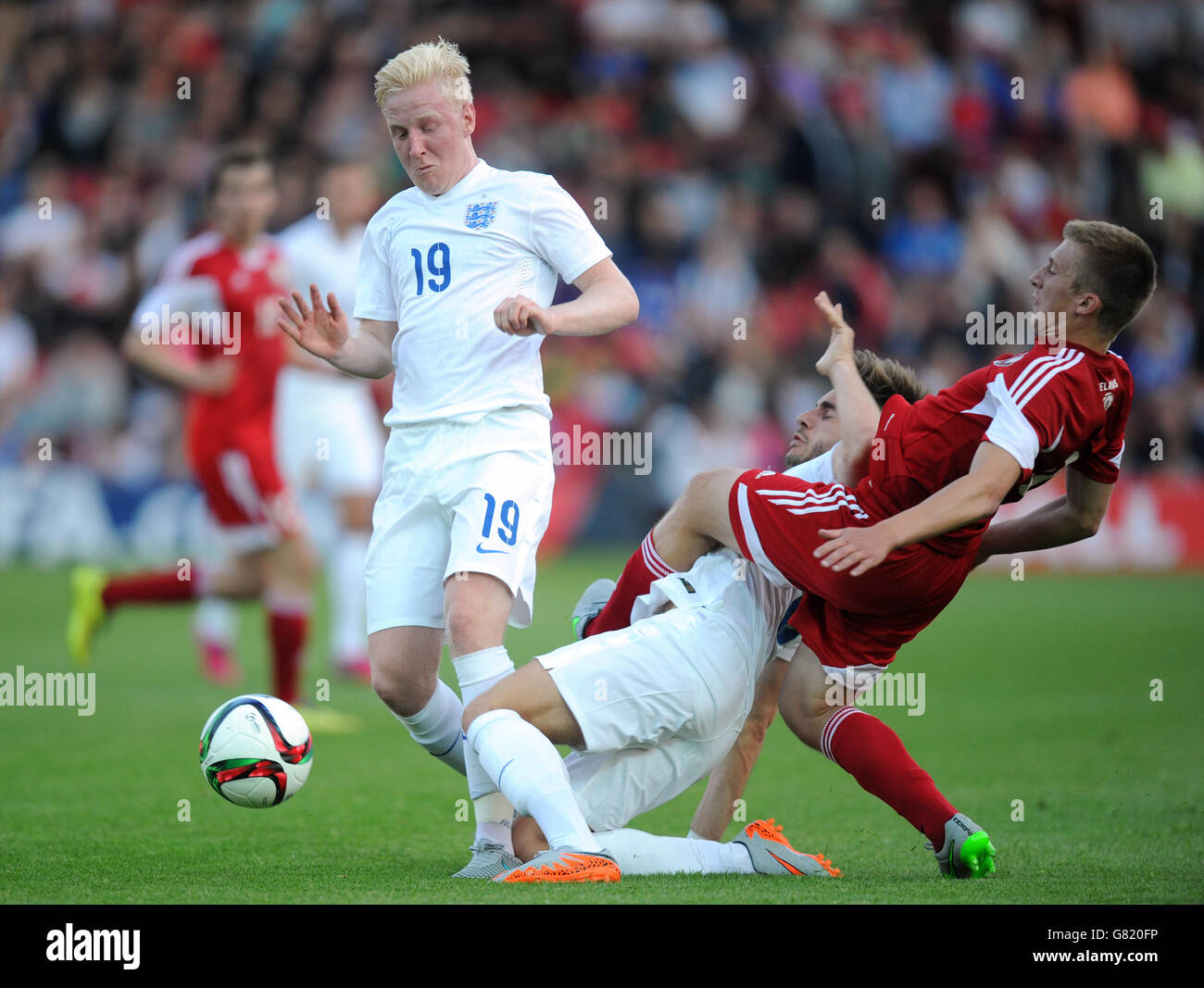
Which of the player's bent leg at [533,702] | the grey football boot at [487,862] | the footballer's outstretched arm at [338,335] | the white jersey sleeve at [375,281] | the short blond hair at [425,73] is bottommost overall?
the grey football boot at [487,862]

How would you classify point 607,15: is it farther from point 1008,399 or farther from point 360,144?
point 1008,399

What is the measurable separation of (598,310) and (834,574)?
1.04 metres

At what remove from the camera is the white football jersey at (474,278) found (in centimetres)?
478

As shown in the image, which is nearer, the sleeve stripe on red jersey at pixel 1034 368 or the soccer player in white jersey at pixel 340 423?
the sleeve stripe on red jersey at pixel 1034 368

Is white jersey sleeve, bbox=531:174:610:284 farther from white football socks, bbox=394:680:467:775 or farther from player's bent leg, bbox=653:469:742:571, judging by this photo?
white football socks, bbox=394:680:467:775

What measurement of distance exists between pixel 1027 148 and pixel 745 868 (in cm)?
1559

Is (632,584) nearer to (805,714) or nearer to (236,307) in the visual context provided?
(805,714)

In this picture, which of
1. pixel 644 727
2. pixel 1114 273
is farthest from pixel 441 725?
pixel 1114 273

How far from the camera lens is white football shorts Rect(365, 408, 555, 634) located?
4.60 meters

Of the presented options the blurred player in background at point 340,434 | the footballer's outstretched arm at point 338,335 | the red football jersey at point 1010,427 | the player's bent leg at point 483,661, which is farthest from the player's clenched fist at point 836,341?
the blurred player in background at point 340,434

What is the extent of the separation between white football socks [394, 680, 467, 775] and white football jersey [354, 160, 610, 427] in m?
0.92

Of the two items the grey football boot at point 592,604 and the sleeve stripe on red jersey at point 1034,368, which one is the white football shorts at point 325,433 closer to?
the grey football boot at point 592,604

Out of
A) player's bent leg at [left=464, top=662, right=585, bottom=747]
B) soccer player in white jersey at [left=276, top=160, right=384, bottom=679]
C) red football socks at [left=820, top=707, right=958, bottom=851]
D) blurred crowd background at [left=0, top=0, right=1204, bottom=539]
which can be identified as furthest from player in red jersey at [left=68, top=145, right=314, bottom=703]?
blurred crowd background at [left=0, top=0, right=1204, bottom=539]

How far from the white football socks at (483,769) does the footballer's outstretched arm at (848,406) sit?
1.20 meters
